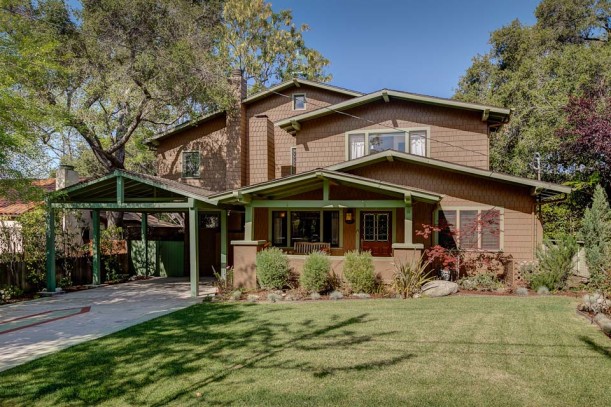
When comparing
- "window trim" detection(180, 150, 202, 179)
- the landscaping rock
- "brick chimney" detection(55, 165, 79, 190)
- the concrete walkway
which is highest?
"window trim" detection(180, 150, 202, 179)

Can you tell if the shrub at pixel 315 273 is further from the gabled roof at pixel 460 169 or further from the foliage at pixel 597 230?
the foliage at pixel 597 230

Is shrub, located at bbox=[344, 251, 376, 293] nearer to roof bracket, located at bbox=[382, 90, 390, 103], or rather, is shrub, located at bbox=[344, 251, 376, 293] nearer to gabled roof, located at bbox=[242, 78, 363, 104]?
roof bracket, located at bbox=[382, 90, 390, 103]

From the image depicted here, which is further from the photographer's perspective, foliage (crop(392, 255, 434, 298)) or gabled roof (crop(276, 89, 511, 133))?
gabled roof (crop(276, 89, 511, 133))

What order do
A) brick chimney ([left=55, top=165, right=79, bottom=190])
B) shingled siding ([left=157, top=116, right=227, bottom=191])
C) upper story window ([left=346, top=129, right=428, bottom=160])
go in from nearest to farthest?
1. upper story window ([left=346, top=129, right=428, bottom=160])
2. brick chimney ([left=55, top=165, right=79, bottom=190])
3. shingled siding ([left=157, top=116, right=227, bottom=191])

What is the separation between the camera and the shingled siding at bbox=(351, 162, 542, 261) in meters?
11.8

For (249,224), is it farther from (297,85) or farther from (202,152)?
(297,85)

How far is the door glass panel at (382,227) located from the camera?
13.5 meters

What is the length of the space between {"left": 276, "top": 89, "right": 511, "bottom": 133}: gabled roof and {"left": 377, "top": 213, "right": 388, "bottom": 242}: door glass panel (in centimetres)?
433

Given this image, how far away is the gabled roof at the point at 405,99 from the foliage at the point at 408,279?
246 inches

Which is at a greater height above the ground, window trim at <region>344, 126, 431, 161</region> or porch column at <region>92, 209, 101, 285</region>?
window trim at <region>344, 126, 431, 161</region>

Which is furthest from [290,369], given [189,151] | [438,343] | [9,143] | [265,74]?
[265,74]

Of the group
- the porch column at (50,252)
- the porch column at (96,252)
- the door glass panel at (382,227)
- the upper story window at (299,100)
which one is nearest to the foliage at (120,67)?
the upper story window at (299,100)

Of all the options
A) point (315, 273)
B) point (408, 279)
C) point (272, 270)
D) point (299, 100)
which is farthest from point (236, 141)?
point (408, 279)

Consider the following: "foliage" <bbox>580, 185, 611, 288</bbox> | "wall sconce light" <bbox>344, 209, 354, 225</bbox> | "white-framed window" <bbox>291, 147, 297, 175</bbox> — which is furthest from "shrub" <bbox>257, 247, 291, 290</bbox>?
"foliage" <bbox>580, 185, 611, 288</bbox>
